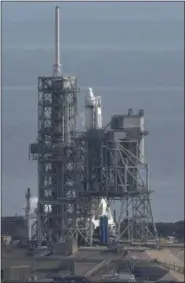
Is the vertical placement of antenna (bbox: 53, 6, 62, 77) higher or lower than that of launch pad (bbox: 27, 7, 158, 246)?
higher

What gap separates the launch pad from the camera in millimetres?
23594

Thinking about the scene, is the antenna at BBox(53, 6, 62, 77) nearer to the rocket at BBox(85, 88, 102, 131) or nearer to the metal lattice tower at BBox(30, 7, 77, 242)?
the metal lattice tower at BBox(30, 7, 77, 242)

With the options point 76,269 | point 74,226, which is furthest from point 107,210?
point 76,269

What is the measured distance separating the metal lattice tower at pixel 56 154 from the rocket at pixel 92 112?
22 cm

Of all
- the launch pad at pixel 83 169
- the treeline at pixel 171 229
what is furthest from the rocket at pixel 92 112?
the treeline at pixel 171 229

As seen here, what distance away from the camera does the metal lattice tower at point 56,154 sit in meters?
24.1

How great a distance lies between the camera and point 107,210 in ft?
80.3

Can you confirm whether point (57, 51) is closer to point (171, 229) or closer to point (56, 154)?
point (56, 154)

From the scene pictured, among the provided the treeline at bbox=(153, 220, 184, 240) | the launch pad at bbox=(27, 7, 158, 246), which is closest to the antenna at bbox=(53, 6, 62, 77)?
the launch pad at bbox=(27, 7, 158, 246)

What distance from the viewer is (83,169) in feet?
78.8

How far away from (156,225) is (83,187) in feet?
4.29

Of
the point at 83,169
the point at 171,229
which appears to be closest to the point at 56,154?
the point at 83,169

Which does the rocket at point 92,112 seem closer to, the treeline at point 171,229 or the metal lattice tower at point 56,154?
the metal lattice tower at point 56,154

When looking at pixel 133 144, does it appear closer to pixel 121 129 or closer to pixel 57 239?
pixel 121 129
